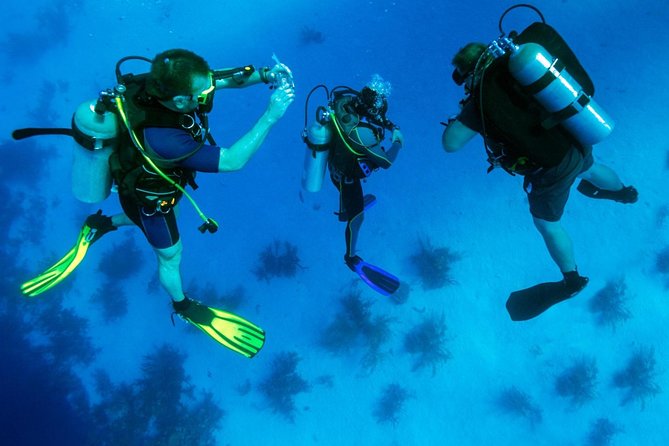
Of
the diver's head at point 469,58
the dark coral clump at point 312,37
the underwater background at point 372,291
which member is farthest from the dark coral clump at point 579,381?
the dark coral clump at point 312,37

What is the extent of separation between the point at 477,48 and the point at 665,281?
24.5 ft

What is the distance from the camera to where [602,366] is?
8789 millimetres

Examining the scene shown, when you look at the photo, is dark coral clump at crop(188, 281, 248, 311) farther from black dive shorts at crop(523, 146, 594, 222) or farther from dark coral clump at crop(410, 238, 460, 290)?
black dive shorts at crop(523, 146, 594, 222)

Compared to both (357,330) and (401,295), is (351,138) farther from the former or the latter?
(357,330)

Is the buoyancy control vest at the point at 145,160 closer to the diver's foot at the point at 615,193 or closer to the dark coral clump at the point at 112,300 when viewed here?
the diver's foot at the point at 615,193

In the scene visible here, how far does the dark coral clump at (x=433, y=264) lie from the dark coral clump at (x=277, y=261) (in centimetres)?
274

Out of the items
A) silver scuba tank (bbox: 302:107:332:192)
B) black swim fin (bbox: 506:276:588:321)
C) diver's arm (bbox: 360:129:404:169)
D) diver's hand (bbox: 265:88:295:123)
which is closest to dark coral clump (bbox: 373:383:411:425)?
black swim fin (bbox: 506:276:588:321)

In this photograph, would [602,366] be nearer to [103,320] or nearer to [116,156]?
[116,156]

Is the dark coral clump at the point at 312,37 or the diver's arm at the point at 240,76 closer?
the diver's arm at the point at 240,76

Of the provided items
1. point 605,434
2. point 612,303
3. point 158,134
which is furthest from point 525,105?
point 605,434

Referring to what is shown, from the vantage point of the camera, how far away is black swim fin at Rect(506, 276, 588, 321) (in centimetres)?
591

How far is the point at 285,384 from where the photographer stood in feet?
32.0

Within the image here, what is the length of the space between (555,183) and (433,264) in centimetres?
464

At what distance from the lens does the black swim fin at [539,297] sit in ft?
19.4
